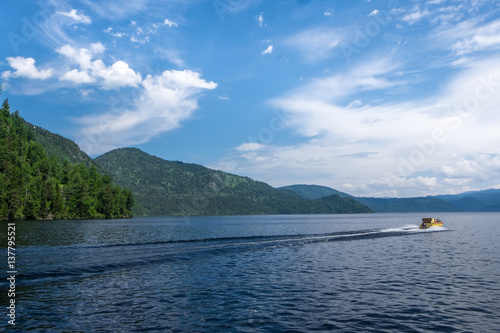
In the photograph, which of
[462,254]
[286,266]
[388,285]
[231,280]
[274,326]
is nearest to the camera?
[274,326]

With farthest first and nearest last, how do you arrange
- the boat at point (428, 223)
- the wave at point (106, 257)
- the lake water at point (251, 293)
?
the boat at point (428, 223) < the wave at point (106, 257) < the lake water at point (251, 293)

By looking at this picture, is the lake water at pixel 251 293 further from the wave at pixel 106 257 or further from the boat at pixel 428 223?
the boat at pixel 428 223

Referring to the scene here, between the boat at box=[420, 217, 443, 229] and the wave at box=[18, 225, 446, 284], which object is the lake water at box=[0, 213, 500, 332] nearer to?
the wave at box=[18, 225, 446, 284]

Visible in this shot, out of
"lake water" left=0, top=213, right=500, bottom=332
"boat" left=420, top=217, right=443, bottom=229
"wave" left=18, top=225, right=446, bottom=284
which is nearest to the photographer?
"lake water" left=0, top=213, right=500, bottom=332

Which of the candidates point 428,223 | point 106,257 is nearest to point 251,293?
point 106,257

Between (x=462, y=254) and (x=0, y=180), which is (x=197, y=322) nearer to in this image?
(x=462, y=254)

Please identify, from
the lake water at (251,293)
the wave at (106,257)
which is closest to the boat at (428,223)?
the lake water at (251,293)

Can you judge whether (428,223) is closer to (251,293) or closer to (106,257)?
(251,293)

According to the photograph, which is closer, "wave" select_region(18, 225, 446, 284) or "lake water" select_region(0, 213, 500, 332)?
"lake water" select_region(0, 213, 500, 332)

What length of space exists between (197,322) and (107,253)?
116ft

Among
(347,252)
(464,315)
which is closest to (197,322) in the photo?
(464,315)

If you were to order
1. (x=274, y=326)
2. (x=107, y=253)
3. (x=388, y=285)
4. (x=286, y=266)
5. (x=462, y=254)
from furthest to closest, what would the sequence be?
1. (x=462, y=254)
2. (x=107, y=253)
3. (x=286, y=266)
4. (x=388, y=285)
5. (x=274, y=326)

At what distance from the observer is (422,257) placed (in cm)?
5262

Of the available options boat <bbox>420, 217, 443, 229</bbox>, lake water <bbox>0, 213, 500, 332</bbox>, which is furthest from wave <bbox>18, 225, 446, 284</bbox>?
boat <bbox>420, 217, 443, 229</bbox>
